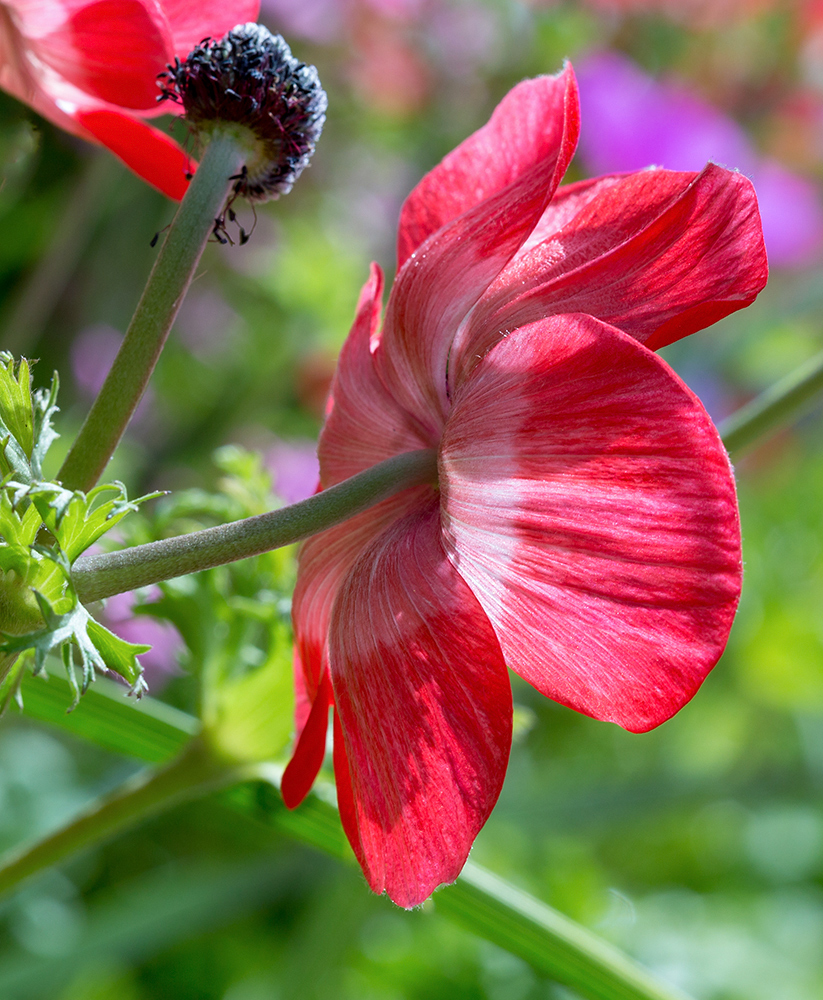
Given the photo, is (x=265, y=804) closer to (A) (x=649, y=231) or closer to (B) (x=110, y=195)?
(A) (x=649, y=231)

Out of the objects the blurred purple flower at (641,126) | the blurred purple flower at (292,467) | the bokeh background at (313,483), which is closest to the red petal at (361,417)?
the bokeh background at (313,483)

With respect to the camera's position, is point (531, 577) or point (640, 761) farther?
point (640, 761)

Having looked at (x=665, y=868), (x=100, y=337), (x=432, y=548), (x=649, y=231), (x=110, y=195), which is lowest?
(x=665, y=868)

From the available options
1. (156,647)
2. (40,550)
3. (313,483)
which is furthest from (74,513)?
(156,647)

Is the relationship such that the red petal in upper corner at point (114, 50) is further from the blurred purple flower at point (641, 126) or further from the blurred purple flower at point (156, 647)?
the blurred purple flower at point (641, 126)

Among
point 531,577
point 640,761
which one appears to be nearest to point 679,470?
point 531,577

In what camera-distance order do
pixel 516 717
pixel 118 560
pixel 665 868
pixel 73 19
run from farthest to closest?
pixel 665 868 < pixel 516 717 < pixel 73 19 < pixel 118 560
